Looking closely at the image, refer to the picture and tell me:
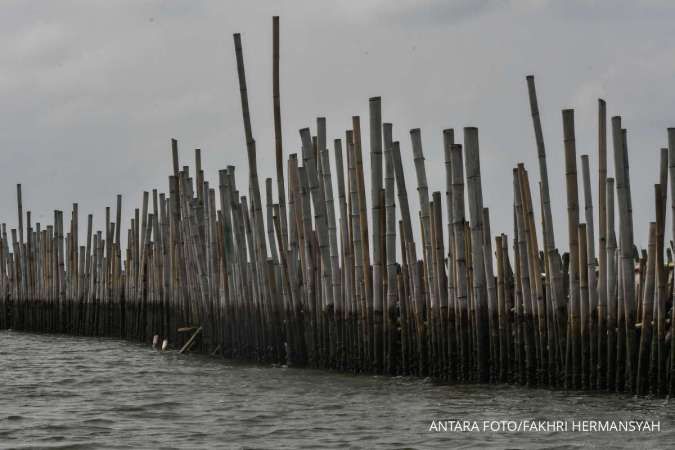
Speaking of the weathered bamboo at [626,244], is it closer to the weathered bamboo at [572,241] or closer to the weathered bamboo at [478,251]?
the weathered bamboo at [572,241]

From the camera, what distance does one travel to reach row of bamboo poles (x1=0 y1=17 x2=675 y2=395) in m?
12.3

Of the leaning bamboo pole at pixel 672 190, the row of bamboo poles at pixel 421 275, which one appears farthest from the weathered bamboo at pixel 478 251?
the leaning bamboo pole at pixel 672 190

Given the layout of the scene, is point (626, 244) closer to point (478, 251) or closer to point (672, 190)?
point (672, 190)

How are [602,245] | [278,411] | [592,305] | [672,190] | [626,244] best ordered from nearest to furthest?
[672,190], [626,244], [592,305], [602,245], [278,411]

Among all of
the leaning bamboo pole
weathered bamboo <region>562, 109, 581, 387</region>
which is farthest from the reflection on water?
weathered bamboo <region>562, 109, 581, 387</region>

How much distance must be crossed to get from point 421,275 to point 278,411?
88.4 inches

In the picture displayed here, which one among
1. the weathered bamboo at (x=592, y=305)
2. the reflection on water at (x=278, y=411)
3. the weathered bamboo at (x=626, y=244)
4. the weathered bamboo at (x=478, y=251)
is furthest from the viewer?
the weathered bamboo at (x=478, y=251)

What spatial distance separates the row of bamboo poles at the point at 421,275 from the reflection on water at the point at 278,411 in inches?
13.8

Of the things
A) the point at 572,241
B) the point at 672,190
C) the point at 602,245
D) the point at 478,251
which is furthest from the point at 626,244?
the point at 478,251

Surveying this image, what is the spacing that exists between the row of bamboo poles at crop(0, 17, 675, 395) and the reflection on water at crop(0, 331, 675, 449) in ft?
1.15

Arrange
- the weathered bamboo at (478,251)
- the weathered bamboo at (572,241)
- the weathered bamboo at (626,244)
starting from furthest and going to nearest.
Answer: the weathered bamboo at (478,251) < the weathered bamboo at (572,241) < the weathered bamboo at (626,244)

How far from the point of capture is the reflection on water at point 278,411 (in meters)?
11.1

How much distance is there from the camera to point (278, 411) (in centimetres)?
1305

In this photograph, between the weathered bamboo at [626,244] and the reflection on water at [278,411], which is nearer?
the reflection on water at [278,411]
